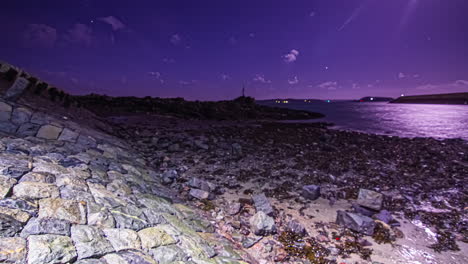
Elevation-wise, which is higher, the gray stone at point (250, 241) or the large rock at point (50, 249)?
the large rock at point (50, 249)

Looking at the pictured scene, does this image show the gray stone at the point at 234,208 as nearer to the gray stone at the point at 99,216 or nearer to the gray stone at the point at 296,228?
the gray stone at the point at 296,228


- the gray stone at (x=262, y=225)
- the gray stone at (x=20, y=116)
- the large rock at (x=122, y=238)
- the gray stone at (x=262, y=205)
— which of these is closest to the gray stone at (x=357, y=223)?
the gray stone at (x=262, y=205)

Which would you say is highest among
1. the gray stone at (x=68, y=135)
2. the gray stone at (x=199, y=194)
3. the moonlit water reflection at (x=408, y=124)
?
the gray stone at (x=68, y=135)

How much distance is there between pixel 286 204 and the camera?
5.27 meters

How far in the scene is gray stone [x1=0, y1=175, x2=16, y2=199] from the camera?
2.42 metres

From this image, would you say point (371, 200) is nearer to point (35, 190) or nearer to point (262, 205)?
point (262, 205)

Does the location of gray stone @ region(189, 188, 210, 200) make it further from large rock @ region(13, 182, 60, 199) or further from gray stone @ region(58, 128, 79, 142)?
gray stone @ region(58, 128, 79, 142)

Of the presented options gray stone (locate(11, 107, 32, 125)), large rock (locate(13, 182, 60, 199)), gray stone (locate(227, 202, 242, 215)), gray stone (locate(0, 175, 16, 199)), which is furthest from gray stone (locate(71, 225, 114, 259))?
gray stone (locate(11, 107, 32, 125))

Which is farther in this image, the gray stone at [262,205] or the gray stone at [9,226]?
the gray stone at [262,205]

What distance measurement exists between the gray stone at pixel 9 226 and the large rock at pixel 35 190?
0.52 meters

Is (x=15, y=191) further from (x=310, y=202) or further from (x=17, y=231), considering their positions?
(x=310, y=202)

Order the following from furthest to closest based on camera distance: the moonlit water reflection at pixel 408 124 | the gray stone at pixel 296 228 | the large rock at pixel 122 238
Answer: the moonlit water reflection at pixel 408 124, the gray stone at pixel 296 228, the large rock at pixel 122 238

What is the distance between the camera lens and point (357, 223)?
416cm

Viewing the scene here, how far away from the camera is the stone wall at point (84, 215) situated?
2031 millimetres
